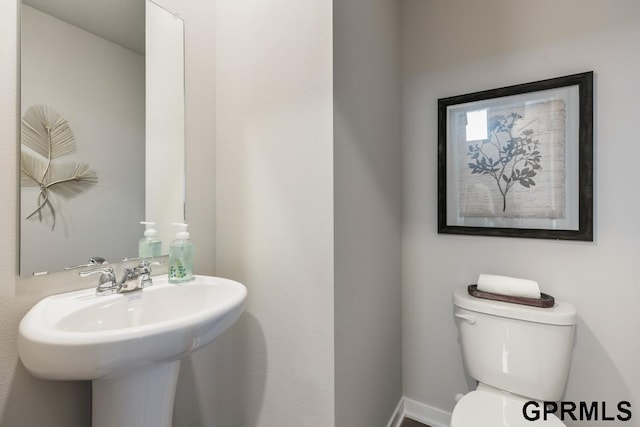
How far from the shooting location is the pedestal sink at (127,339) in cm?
58

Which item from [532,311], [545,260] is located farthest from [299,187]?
[545,260]

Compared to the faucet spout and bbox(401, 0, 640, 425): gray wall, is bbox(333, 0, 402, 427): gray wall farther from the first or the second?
the faucet spout

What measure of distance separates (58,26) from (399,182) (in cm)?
148

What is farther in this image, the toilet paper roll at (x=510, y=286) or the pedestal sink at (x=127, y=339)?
the toilet paper roll at (x=510, y=286)

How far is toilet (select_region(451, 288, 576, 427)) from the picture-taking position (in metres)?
1.07

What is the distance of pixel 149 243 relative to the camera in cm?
103

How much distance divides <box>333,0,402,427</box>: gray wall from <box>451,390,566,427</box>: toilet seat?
0.36 meters

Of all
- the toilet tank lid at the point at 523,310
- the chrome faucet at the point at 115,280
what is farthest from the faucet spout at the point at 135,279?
the toilet tank lid at the point at 523,310

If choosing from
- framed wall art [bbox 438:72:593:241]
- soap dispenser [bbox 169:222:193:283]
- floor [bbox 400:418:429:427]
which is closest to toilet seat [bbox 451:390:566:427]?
floor [bbox 400:418:429:427]

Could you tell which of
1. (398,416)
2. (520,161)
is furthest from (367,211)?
(398,416)

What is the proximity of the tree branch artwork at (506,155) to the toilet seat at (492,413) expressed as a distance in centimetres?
80

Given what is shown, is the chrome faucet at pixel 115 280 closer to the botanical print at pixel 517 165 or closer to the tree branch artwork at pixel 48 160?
the tree branch artwork at pixel 48 160

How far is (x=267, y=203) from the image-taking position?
1.12 metres

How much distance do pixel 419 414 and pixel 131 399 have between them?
1.45 metres
